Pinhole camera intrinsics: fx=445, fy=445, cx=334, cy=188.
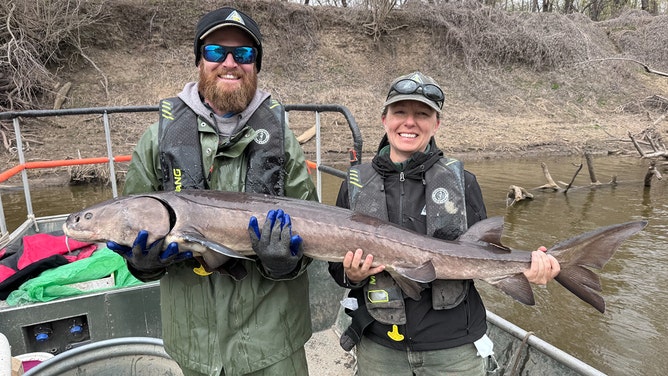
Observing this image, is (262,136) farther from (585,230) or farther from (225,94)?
(585,230)

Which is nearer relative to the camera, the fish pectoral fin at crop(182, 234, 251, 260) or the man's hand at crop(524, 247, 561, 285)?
the fish pectoral fin at crop(182, 234, 251, 260)

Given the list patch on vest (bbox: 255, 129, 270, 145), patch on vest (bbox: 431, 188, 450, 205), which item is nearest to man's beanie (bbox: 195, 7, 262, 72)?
patch on vest (bbox: 255, 129, 270, 145)

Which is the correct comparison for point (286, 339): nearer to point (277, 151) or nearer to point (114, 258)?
point (277, 151)

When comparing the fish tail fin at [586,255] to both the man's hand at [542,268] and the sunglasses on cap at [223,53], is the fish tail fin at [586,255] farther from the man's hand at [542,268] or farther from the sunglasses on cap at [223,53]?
the sunglasses on cap at [223,53]

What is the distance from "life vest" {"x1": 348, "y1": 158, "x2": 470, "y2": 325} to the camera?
7.50 feet

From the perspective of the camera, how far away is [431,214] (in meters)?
2.40

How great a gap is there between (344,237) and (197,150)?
88 cm

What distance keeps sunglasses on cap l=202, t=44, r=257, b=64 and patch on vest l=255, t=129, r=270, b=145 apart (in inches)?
15.3

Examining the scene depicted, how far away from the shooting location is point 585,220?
10.2m

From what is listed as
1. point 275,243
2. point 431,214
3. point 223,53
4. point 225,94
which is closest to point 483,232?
point 431,214

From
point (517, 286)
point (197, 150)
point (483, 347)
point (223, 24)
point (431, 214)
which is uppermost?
point (223, 24)

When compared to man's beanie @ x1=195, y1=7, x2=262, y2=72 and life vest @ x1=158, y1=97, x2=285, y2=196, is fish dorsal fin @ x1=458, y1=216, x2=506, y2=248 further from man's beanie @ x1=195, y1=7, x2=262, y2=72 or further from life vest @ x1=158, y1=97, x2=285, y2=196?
man's beanie @ x1=195, y1=7, x2=262, y2=72

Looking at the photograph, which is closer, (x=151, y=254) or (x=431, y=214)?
(x=151, y=254)

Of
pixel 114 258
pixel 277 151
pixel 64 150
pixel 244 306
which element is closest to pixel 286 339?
pixel 244 306
